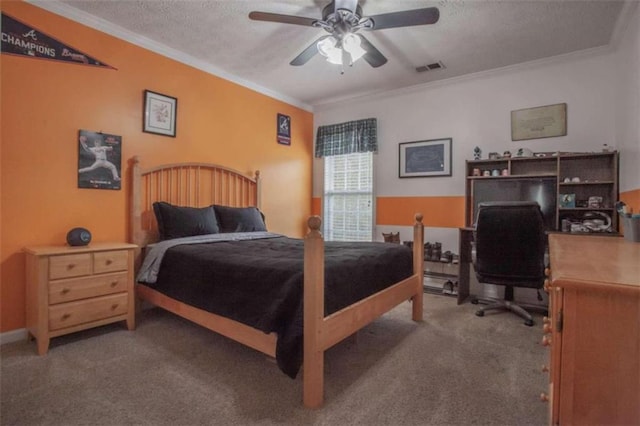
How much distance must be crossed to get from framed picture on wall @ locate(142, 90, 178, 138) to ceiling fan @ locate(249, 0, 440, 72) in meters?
1.55

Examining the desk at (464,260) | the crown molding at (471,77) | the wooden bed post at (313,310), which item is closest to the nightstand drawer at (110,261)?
the wooden bed post at (313,310)

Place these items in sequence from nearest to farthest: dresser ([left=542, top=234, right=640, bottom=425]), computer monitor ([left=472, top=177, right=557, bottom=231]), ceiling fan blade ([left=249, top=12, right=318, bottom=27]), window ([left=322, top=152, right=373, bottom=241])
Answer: dresser ([left=542, top=234, right=640, bottom=425])
ceiling fan blade ([left=249, top=12, right=318, bottom=27])
computer monitor ([left=472, top=177, right=557, bottom=231])
window ([left=322, top=152, right=373, bottom=241])

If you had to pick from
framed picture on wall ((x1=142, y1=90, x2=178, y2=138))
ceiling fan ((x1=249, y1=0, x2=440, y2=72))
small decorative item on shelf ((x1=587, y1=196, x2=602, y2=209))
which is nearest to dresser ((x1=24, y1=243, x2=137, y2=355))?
framed picture on wall ((x1=142, y1=90, x2=178, y2=138))

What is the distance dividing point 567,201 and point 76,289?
4.25m

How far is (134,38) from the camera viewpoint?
2.93 meters

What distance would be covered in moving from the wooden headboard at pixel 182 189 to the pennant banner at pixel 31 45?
91 cm

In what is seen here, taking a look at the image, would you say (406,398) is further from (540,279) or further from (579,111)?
(579,111)

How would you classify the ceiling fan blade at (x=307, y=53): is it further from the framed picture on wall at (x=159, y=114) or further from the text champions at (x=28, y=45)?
the text champions at (x=28, y=45)

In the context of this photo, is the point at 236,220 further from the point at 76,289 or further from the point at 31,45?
the point at 31,45

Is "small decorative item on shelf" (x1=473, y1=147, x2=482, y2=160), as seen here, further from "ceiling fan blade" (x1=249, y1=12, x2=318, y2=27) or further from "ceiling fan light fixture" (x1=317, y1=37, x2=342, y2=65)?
"ceiling fan blade" (x1=249, y1=12, x2=318, y2=27)

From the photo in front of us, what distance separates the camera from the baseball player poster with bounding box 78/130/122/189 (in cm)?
262

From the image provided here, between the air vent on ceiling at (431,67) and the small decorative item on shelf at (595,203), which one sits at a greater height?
the air vent on ceiling at (431,67)

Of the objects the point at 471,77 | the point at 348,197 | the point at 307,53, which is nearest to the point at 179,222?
the point at 307,53

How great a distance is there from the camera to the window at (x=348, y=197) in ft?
15.0
